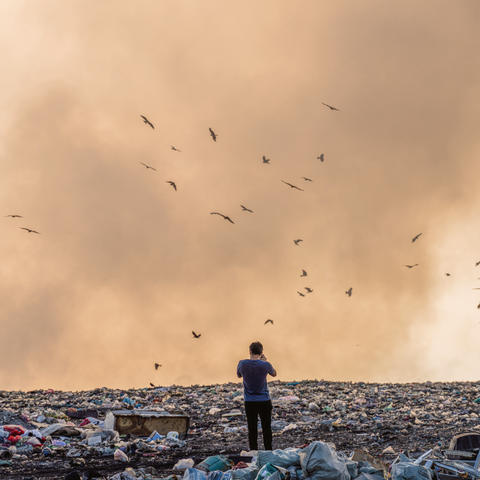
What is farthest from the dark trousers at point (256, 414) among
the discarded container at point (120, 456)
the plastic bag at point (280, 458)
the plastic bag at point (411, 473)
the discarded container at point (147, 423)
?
the discarded container at point (147, 423)

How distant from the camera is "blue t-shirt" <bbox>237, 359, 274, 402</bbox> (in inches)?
202

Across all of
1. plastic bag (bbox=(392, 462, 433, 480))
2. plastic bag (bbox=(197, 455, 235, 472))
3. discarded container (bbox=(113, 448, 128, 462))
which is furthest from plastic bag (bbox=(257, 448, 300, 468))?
discarded container (bbox=(113, 448, 128, 462))

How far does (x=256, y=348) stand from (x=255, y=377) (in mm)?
332

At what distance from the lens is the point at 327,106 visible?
346 inches

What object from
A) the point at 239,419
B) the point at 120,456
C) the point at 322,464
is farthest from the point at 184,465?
the point at 239,419

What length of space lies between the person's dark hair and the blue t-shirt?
11cm

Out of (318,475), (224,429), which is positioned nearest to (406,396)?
(224,429)

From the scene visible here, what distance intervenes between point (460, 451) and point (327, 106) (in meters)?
6.47

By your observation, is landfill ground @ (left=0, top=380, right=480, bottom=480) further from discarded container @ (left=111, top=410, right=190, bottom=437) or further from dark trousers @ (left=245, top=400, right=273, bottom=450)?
dark trousers @ (left=245, top=400, right=273, bottom=450)

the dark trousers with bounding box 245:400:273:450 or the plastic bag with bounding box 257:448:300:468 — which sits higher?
the dark trousers with bounding box 245:400:273:450

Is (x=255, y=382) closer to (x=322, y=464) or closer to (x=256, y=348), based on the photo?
(x=256, y=348)

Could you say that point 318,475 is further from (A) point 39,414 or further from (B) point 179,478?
(A) point 39,414

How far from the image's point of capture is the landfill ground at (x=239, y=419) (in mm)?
6219

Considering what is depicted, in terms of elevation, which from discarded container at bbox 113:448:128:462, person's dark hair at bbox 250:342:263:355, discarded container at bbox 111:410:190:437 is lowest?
discarded container at bbox 113:448:128:462
